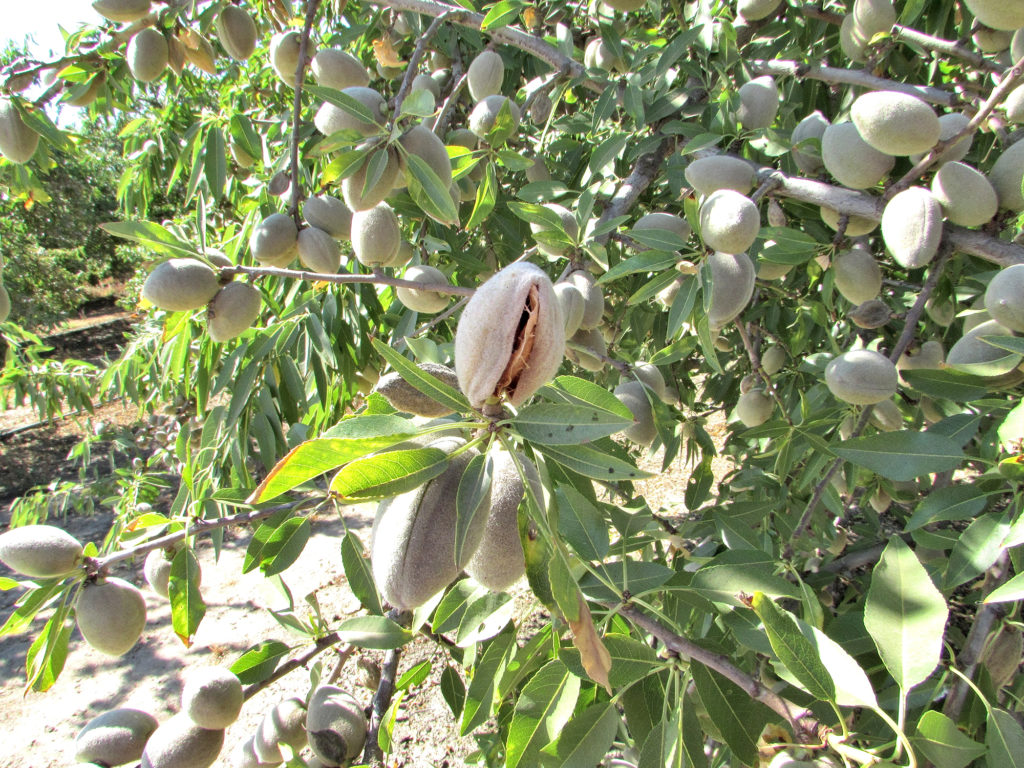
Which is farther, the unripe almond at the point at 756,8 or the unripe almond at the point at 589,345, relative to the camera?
the unripe almond at the point at 756,8

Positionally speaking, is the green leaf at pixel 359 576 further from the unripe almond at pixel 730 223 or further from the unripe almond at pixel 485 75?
the unripe almond at pixel 485 75

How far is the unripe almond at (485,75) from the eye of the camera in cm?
158

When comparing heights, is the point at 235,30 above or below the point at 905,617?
above

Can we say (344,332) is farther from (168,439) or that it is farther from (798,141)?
(168,439)

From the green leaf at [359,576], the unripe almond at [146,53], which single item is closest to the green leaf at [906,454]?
the green leaf at [359,576]

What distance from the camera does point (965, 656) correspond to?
0.99m

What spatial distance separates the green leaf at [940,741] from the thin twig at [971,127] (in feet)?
2.73

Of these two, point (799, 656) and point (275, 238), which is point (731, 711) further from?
point (275, 238)

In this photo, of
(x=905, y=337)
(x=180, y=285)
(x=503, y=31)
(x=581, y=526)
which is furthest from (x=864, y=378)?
(x=180, y=285)

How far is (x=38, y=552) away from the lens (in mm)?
958

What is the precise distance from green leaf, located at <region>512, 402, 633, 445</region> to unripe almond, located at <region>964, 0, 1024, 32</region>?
967 mm

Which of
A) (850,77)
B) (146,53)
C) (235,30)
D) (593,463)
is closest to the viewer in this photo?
(593,463)

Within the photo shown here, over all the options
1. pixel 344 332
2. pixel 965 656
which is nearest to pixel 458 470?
pixel 965 656

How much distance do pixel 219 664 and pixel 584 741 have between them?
320 cm
